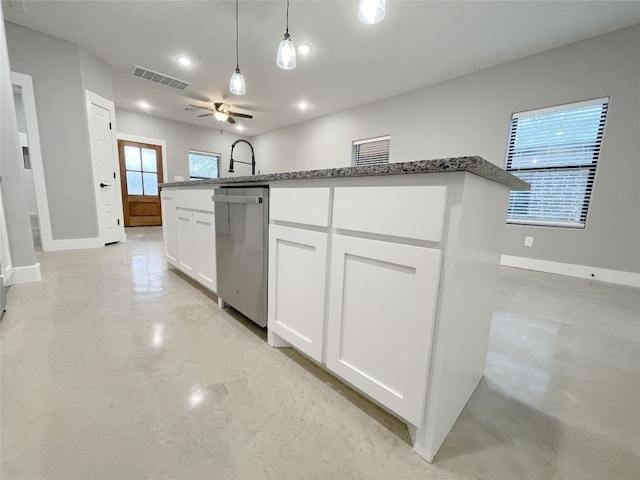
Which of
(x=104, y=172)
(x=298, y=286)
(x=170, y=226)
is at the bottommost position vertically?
→ (x=298, y=286)

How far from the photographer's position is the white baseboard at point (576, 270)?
2.69 metres

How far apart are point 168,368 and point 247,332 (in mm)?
439

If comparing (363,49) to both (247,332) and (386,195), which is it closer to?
(386,195)

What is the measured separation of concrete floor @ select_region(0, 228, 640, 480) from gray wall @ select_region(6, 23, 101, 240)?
7.50ft

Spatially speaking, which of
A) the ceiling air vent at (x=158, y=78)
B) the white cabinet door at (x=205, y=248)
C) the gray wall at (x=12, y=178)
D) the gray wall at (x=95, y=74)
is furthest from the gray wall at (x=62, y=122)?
the white cabinet door at (x=205, y=248)

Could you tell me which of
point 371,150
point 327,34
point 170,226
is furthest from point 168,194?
point 371,150

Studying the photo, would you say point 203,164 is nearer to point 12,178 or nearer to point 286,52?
point 12,178

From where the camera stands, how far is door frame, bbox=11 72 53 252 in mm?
2975

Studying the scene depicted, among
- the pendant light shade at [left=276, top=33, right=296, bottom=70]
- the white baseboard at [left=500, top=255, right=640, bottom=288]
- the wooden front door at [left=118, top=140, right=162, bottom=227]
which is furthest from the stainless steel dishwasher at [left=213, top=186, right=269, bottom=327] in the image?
the wooden front door at [left=118, top=140, right=162, bottom=227]

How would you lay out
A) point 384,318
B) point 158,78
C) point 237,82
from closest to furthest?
point 384,318, point 237,82, point 158,78

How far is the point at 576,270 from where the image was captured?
2.97m

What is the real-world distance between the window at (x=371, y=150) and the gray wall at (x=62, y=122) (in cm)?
415

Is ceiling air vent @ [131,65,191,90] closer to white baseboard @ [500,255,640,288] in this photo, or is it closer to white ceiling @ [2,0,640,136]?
white ceiling @ [2,0,640,136]

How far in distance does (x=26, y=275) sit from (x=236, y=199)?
7.29ft
